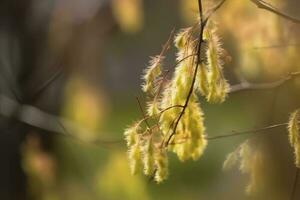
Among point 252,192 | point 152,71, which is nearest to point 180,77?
point 152,71

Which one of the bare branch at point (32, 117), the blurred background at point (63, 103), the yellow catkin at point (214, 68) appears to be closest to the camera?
the yellow catkin at point (214, 68)

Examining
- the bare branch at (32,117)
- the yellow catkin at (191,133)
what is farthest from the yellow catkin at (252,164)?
the bare branch at (32,117)

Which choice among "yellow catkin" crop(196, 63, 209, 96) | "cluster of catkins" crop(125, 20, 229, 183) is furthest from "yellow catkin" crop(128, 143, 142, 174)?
"yellow catkin" crop(196, 63, 209, 96)

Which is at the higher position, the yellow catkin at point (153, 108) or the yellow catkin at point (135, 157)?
the yellow catkin at point (153, 108)

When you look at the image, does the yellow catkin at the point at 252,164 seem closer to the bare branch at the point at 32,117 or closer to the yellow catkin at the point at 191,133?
the yellow catkin at the point at 191,133

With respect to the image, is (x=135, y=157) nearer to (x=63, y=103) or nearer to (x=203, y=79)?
(x=203, y=79)

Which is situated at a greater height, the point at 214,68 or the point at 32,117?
the point at 214,68

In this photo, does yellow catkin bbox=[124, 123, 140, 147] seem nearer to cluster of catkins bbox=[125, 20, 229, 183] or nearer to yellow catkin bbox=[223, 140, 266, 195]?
cluster of catkins bbox=[125, 20, 229, 183]

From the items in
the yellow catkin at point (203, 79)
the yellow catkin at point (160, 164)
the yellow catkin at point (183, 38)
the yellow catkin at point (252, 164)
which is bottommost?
the yellow catkin at point (252, 164)

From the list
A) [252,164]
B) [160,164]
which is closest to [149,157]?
[160,164]
